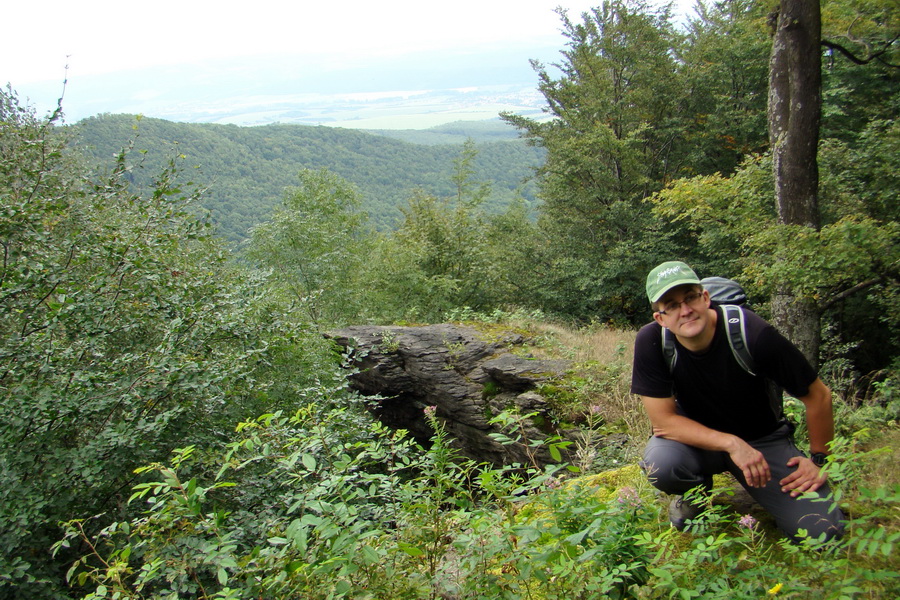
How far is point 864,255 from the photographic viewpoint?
6406 mm

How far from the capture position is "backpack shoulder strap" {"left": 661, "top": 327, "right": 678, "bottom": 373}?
8.19 feet

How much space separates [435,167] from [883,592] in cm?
9400

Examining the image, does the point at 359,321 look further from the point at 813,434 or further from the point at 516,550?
the point at 516,550

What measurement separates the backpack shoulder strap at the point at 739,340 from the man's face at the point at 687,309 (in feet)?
0.35

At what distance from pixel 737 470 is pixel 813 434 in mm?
381

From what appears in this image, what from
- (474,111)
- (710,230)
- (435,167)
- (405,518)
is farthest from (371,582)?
(474,111)

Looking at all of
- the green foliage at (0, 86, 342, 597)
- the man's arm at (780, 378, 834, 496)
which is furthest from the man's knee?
the green foliage at (0, 86, 342, 597)

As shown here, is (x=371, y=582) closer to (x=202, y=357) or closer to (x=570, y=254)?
(x=202, y=357)

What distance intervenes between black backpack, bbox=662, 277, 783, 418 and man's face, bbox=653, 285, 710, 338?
11 cm

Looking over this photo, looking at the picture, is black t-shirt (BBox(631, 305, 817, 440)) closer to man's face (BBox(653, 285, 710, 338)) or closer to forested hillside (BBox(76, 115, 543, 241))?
man's face (BBox(653, 285, 710, 338))

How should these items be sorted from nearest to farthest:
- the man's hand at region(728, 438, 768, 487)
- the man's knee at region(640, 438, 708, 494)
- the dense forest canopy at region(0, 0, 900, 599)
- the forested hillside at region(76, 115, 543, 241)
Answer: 1. the dense forest canopy at region(0, 0, 900, 599)
2. the man's hand at region(728, 438, 768, 487)
3. the man's knee at region(640, 438, 708, 494)
4. the forested hillside at region(76, 115, 543, 241)

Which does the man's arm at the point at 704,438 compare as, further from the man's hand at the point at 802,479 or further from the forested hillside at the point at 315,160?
the forested hillside at the point at 315,160

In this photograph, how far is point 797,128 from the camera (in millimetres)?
6539

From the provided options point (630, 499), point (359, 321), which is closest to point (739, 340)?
point (630, 499)
